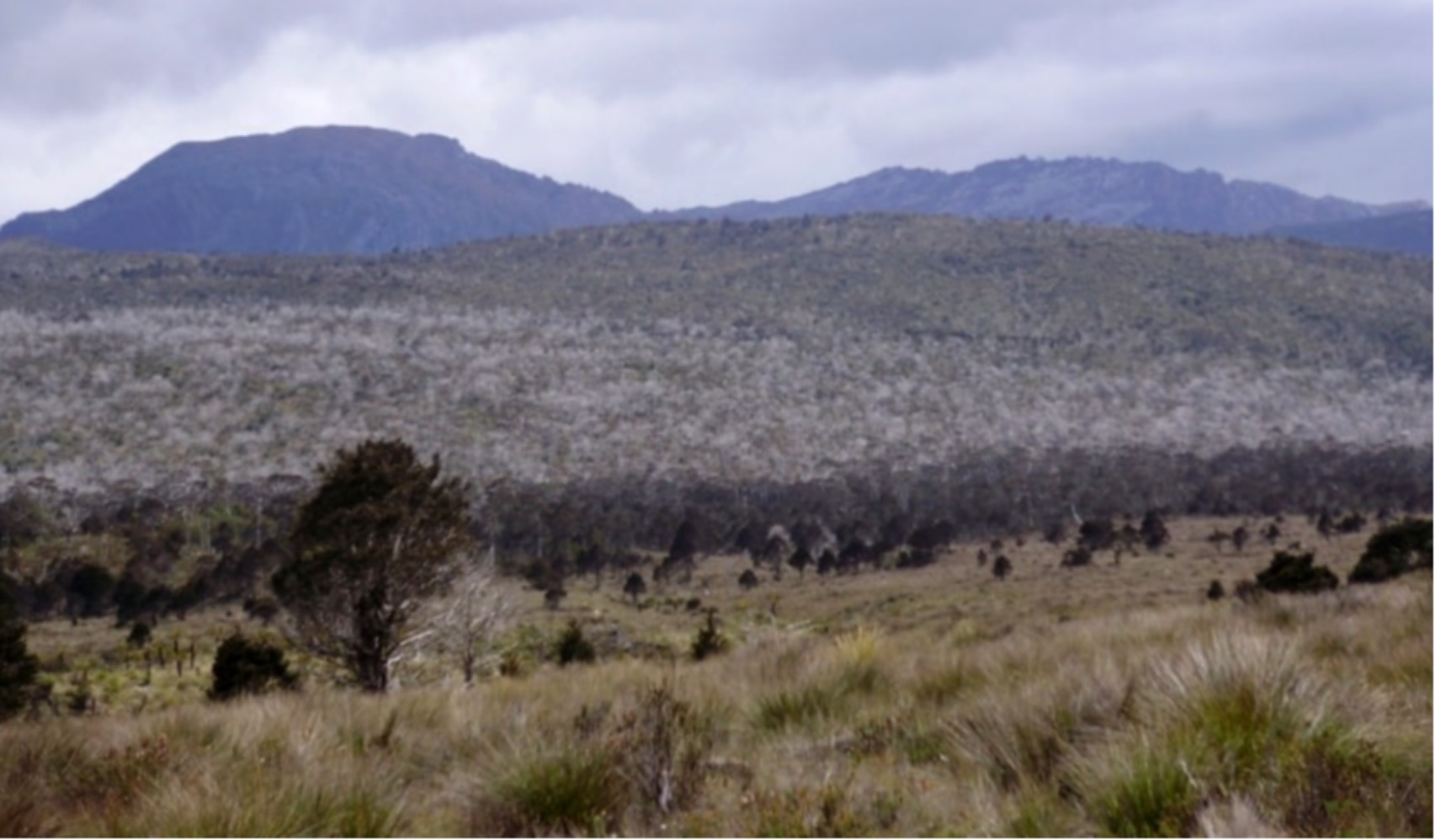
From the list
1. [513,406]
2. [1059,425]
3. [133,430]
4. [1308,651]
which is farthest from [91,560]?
[1059,425]

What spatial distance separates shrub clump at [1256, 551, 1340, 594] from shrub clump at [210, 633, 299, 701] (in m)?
13.5

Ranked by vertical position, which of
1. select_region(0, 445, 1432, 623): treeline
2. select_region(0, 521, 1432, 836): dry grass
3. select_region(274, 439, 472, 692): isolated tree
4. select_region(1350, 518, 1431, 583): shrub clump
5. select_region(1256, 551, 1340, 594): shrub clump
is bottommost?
select_region(0, 445, 1432, 623): treeline

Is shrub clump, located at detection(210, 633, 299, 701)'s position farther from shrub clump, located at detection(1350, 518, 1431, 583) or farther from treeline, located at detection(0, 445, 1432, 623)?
shrub clump, located at detection(1350, 518, 1431, 583)

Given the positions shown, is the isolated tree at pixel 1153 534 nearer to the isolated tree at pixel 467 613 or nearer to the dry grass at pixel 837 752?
the isolated tree at pixel 467 613

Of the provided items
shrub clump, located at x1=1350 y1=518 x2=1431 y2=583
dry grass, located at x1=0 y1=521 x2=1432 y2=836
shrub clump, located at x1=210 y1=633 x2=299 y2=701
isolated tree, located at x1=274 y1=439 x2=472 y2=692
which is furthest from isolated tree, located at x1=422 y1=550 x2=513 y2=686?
shrub clump, located at x1=1350 y1=518 x2=1431 y2=583

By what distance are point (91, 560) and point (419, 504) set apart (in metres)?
29.7

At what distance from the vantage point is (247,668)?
54.0 feet

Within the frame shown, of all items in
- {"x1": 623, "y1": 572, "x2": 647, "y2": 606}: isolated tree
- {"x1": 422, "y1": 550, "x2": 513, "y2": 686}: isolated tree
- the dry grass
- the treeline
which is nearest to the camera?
the dry grass

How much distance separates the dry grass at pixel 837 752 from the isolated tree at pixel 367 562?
6991 mm

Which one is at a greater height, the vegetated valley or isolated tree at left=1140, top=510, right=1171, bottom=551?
the vegetated valley

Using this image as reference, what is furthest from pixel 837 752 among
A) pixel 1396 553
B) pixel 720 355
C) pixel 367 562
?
pixel 720 355

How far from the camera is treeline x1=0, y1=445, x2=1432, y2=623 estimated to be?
3941 centimetres

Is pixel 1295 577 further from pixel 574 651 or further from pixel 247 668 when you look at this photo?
pixel 247 668

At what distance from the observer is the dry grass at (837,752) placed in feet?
15.1
